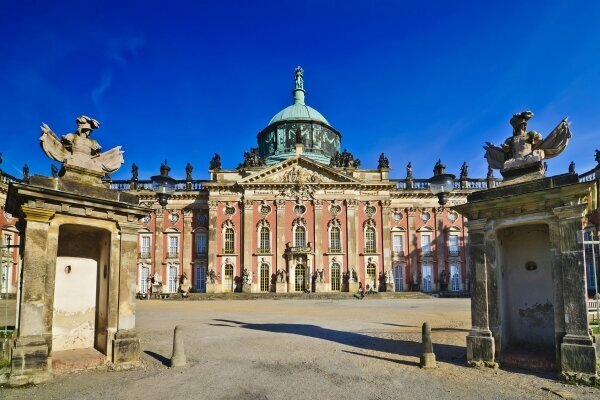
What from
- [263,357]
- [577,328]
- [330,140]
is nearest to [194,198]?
[330,140]

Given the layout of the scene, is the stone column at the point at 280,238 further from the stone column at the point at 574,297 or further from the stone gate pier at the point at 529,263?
the stone column at the point at 574,297

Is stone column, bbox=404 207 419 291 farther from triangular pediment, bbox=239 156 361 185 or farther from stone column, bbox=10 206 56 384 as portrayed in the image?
stone column, bbox=10 206 56 384

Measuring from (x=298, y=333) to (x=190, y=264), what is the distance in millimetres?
35210

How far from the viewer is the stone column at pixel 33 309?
28.1ft

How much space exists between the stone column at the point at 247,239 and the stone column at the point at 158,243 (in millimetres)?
9195

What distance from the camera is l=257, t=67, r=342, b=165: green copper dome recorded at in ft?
180

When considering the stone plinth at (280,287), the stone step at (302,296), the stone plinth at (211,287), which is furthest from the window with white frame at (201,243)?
the stone plinth at (280,287)

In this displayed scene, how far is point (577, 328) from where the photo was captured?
8914 mm

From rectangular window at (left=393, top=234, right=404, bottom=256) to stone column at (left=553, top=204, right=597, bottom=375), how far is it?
4007 centimetres

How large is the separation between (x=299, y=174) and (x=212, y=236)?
11591mm

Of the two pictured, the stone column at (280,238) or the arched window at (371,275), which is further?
the stone column at (280,238)

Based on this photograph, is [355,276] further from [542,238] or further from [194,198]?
[542,238]

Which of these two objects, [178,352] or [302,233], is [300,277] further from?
[178,352]

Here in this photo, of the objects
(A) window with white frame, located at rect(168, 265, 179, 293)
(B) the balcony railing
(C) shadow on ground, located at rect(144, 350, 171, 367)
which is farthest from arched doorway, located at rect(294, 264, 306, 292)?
(C) shadow on ground, located at rect(144, 350, 171, 367)
